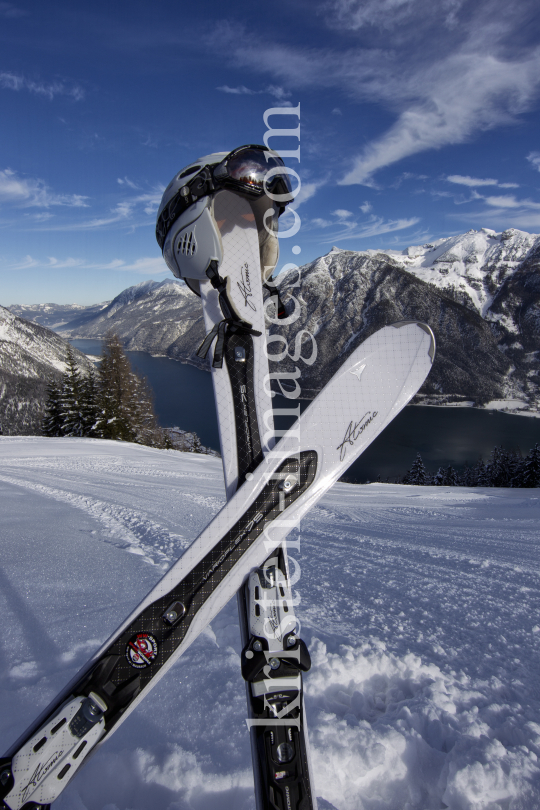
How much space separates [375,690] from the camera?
1824mm

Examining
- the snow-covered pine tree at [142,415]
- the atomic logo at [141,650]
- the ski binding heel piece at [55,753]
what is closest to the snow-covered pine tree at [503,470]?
the snow-covered pine tree at [142,415]

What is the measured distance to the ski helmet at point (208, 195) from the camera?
240 cm

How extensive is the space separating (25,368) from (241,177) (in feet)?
389

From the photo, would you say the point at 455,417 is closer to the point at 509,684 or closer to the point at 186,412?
the point at 186,412

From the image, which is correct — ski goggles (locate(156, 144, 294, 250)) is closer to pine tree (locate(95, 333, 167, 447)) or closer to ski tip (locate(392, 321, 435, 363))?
ski tip (locate(392, 321, 435, 363))

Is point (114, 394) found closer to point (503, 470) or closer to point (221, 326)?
point (221, 326)

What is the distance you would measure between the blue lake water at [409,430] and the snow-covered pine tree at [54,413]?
1834cm

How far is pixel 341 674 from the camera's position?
6.17 feet

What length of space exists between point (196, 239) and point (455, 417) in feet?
328

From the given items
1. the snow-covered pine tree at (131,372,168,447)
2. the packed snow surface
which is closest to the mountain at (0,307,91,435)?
the snow-covered pine tree at (131,372,168,447)

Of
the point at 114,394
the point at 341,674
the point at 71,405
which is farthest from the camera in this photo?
the point at 114,394

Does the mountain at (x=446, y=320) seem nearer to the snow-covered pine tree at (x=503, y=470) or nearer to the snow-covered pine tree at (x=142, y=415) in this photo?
the snow-covered pine tree at (x=503, y=470)

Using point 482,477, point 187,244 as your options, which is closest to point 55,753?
point 187,244

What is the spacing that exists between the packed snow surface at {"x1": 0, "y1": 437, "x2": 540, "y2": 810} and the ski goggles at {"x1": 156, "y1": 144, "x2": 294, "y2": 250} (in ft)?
Result: 9.01
